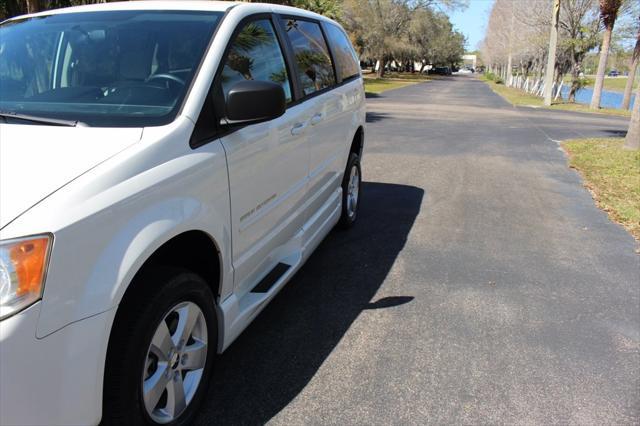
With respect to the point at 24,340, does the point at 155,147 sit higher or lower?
higher

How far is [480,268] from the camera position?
4738 millimetres

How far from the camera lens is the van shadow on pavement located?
2.79m

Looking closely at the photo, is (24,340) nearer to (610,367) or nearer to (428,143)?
(610,367)

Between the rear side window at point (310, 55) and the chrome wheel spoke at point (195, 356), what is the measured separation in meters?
2.09

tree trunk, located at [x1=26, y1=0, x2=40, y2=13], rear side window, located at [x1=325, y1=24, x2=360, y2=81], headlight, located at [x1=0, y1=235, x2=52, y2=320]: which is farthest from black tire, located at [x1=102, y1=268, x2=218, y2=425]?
tree trunk, located at [x1=26, y1=0, x2=40, y2=13]

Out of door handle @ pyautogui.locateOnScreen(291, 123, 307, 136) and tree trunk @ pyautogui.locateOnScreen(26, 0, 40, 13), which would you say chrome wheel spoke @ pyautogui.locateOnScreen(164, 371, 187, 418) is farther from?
tree trunk @ pyautogui.locateOnScreen(26, 0, 40, 13)

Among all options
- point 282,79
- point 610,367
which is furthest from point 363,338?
point 282,79

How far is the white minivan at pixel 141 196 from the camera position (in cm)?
166

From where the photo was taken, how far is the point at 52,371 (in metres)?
1.65

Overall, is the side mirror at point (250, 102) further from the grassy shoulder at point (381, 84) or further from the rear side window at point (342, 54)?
the grassy shoulder at point (381, 84)

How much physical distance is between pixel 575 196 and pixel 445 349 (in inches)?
207

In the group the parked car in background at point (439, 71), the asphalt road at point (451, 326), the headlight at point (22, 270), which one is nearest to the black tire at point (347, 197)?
the asphalt road at point (451, 326)

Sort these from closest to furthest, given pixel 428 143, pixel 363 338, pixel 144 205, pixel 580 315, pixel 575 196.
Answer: pixel 144 205, pixel 363 338, pixel 580 315, pixel 575 196, pixel 428 143

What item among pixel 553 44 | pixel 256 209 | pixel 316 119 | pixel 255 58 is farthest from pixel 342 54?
pixel 553 44
